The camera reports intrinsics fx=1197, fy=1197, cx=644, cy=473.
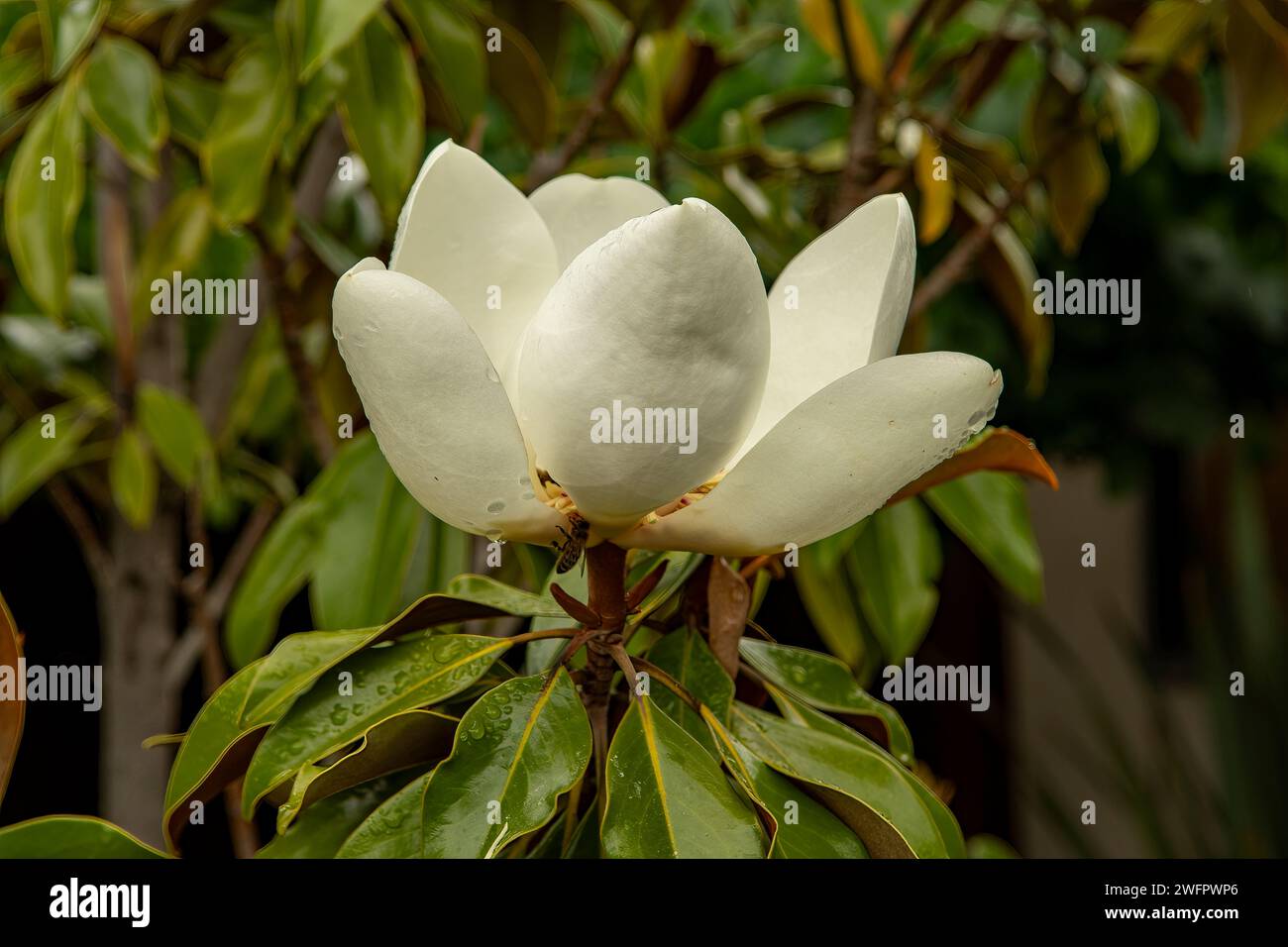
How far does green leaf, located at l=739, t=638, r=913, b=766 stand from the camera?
0.57 m

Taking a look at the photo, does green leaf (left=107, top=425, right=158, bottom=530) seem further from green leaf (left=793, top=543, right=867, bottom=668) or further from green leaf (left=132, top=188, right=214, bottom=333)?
green leaf (left=793, top=543, right=867, bottom=668)

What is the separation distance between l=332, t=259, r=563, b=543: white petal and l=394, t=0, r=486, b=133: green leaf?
453mm

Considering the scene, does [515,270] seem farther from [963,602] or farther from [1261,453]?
[963,602]

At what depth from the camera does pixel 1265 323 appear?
1.69 meters

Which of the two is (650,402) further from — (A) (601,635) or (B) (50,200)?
(B) (50,200)

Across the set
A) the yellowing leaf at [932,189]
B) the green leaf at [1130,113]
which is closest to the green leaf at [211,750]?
the yellowing leaf at [932,189]

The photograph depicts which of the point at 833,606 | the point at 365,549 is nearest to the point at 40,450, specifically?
the point at 365,549

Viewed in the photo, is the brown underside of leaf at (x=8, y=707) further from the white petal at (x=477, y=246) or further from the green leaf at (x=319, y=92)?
the green leaf at (x=319, y=92)

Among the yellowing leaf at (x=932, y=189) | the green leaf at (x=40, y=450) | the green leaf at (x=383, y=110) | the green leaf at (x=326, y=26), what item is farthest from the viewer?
the green leaf at (x=40, y=450)

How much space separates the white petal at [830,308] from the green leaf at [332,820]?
0.19 metres

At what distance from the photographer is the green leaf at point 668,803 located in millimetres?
417

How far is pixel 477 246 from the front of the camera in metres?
0.48
